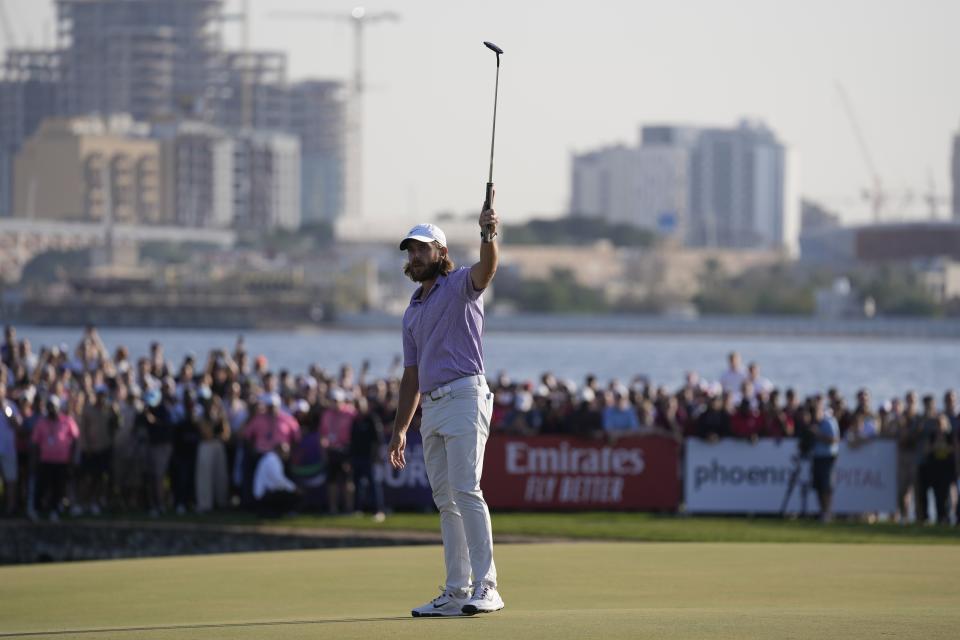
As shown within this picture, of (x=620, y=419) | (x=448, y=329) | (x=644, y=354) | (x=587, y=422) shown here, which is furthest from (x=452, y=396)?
(x=644, y=354)

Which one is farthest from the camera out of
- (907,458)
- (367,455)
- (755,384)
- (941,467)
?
(755,384)

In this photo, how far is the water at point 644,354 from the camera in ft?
385

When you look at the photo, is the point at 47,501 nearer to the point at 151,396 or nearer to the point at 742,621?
the point at 151,396

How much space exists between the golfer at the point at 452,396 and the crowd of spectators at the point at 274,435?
1345 centimetres

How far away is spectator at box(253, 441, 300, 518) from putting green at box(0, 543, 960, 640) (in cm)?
713

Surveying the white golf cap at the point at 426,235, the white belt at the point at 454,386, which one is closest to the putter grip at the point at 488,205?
the white golf cap at the point at 426,235

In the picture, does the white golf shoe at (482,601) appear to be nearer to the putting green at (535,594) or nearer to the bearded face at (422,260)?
the putting green at (535,594)

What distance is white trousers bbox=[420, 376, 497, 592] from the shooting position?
10.4 metres

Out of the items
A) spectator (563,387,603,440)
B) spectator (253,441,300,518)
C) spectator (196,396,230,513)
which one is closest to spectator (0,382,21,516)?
spectator (196,396,230,513)

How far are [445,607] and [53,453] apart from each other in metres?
14.4

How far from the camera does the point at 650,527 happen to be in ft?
74.3

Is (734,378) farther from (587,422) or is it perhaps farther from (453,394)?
(453,394)

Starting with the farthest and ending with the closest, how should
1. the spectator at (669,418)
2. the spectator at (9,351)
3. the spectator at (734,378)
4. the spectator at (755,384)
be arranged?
the spectator at (9,351) → the spectator at (734,378) → the spectator at (755,384) → the spectator at (669,418)

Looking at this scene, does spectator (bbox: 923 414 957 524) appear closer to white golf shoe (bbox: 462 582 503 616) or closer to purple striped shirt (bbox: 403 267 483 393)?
white golf shoe (bbox: 462 582 503 616)
